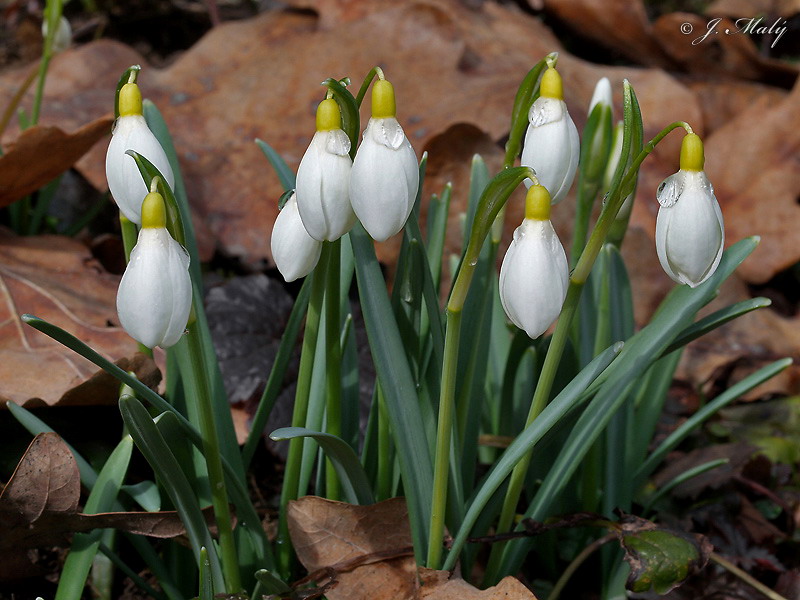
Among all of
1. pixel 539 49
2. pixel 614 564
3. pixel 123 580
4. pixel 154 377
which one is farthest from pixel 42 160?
pixel 539 49

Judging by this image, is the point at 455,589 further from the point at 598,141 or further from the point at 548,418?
the point at 598,141

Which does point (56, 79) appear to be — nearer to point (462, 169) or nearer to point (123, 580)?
point (462, 169)

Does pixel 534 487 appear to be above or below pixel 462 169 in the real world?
below

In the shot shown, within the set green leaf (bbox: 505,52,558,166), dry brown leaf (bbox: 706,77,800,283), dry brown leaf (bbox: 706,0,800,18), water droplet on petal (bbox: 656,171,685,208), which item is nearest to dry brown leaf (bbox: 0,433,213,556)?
green leaf (bbox: 505,52,558,166)

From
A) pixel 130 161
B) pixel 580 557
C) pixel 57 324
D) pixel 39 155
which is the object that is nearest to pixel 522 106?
pixel 130 161

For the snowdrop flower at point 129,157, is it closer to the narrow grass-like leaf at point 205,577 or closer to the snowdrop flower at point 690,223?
the narrow grass-like leaf at point 205,577

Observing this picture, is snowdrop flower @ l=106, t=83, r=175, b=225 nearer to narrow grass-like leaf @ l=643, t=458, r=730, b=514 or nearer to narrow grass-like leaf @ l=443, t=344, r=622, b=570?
narrow grass-like leaf @ l=443, t=344, r=622, b=570

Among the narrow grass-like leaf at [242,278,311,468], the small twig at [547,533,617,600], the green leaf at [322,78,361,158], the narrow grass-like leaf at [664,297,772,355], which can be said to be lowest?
the small twig at [547,533,617,600]
